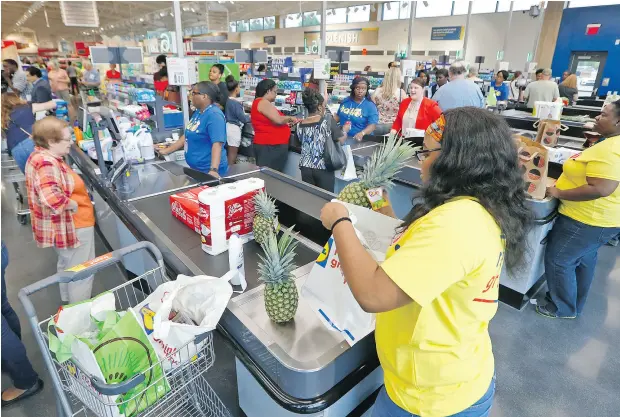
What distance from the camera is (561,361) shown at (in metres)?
2.73

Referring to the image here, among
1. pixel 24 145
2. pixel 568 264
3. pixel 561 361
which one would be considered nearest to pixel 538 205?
pixel 568 264

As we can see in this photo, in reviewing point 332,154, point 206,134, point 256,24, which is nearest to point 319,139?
point 332,154

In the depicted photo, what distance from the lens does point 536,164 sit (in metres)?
2.82

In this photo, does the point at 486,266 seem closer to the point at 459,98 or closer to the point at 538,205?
the point at 538,205

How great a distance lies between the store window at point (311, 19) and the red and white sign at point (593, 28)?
12124 millimetres

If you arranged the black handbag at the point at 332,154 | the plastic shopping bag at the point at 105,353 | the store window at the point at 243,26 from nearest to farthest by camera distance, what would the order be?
the plastic shopping bag at the point at 105,353 < the black handbag at the point at 332,154 < the store window at the point at 243,26

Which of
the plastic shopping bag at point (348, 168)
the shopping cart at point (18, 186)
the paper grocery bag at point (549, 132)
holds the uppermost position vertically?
the paper grocery bag at point (549, 132)

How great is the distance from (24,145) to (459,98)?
4984 millimetres

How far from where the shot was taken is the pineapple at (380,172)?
1.63 m

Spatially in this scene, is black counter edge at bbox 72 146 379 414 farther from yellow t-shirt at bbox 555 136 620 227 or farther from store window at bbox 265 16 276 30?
store window at bbox 265 16 276 30

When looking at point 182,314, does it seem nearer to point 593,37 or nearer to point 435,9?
point 593,37

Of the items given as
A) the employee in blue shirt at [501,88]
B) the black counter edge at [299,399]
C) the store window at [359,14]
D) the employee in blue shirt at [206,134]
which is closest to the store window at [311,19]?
the store window at [359,14]

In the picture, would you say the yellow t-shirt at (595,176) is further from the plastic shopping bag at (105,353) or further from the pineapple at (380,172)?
the plastic shopping bag at (105,353)

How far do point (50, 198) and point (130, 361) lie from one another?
171cm
